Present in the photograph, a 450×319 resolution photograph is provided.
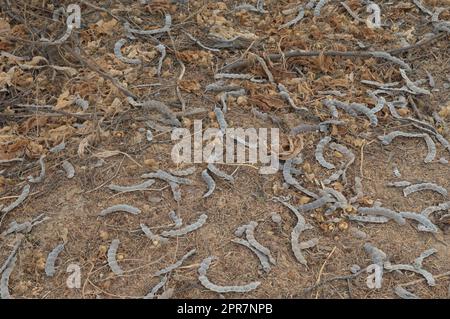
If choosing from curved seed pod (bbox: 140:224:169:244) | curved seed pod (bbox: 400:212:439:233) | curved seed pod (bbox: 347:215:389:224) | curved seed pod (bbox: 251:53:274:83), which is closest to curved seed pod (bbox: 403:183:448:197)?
curved seed pod (bbox: 400:212:439:233)

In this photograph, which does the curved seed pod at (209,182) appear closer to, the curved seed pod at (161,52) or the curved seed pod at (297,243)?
the curved seed pod at (297,243)

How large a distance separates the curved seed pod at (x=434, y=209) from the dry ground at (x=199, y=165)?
0.17 ft

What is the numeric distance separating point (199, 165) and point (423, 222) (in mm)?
1342

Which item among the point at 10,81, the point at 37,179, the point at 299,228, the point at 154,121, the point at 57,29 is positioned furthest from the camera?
the point at 57,29

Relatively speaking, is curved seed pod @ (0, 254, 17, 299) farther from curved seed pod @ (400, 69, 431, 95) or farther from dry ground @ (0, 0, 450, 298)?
curved seed pod @ (400, 69, 431, 95)

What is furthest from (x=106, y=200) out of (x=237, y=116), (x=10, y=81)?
(x=10, y=81)

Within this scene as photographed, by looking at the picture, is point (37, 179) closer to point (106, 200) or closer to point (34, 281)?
point (106, 200)

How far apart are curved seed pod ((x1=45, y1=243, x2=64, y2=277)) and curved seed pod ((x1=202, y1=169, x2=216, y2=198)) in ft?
2.81

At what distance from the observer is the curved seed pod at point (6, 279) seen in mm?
3035

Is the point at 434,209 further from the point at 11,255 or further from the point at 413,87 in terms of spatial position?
the point at 11,255

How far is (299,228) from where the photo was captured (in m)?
3.32

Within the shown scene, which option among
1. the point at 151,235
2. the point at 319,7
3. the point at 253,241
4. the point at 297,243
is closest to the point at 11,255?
the point at 151,235
